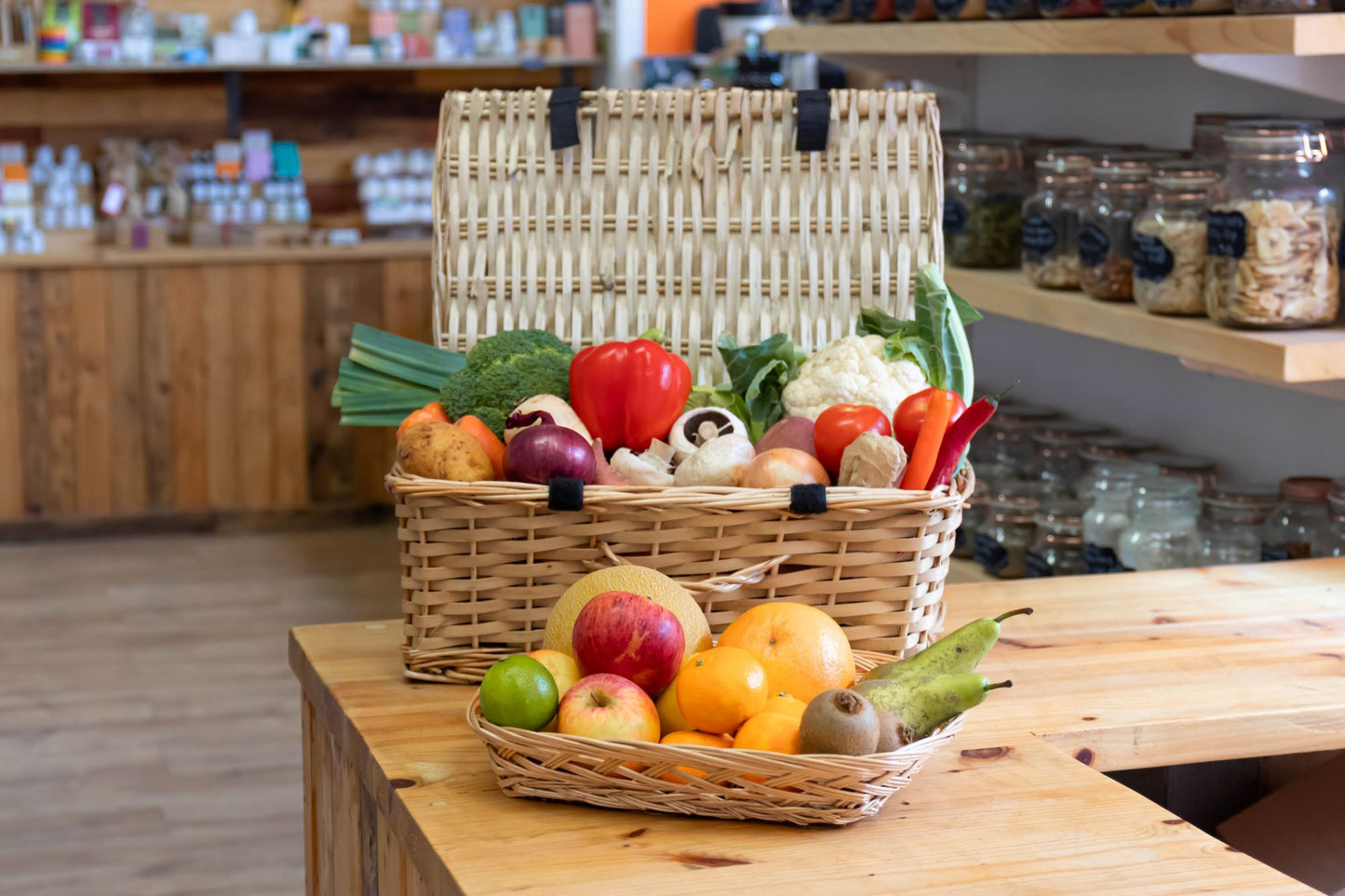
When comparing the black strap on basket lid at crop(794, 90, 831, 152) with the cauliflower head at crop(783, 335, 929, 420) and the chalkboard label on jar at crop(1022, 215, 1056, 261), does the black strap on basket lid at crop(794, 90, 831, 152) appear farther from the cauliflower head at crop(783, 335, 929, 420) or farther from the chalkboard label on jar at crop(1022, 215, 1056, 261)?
the chalkboard label on jar at crop(1022, 215, 1056, 261)

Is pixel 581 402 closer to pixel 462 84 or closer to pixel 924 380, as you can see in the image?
pixel 924 380

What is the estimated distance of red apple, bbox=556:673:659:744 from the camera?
1.04 m

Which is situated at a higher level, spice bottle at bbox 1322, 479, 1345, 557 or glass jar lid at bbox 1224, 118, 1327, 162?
glass jar lid at bbox 1224, 118, 1327, 162

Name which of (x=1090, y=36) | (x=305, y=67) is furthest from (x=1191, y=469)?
(x=305, y=67)

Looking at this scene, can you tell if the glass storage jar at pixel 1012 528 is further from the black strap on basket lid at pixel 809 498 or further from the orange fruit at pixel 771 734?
the orange fruit at pixel 771 734

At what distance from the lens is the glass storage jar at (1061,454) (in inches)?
93.1

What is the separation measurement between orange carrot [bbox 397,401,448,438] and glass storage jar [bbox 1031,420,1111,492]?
1195 millimetres

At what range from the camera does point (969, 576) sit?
7.70ft

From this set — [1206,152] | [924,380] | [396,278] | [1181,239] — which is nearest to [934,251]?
[924,380]

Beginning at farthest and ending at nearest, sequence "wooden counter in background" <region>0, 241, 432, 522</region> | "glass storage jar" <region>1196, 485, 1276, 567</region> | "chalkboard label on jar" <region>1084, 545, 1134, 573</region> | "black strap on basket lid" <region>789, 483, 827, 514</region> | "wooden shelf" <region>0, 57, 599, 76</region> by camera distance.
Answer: "wooden shelf" <region>0, 57, 599, 76</region>
"wooden counter in background" <region>0, 241, 432, 522</region>
"chalkboard label on jar" <region>1084, 545, 1134, 573</region>
"glass storage jar" <region>1196, 485, 1276, 567</region>
"black strap on basket lid" <region>789, 483, 827, 514</region>

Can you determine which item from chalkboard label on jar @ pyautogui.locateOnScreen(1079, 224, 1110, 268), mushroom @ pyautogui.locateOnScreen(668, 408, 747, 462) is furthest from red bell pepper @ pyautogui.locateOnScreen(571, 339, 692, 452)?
chalkboard label on jar @ pyautogui.locateOnScreen(1079, 224, 1110, 268)

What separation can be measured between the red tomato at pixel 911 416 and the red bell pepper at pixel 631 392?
21cm

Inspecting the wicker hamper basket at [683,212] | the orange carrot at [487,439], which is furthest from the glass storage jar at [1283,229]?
the orange carrot at [487,439]

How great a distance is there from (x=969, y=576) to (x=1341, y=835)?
31.7 inches
